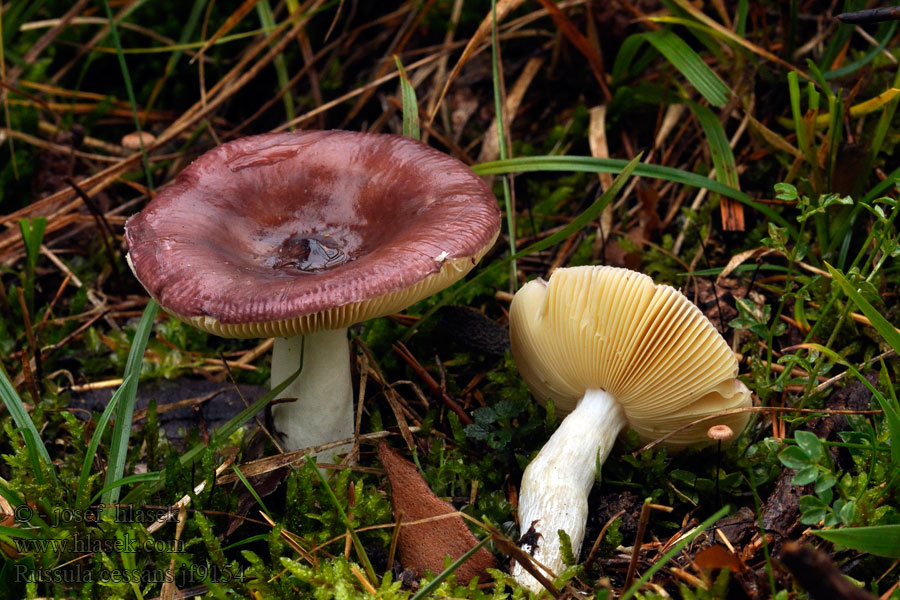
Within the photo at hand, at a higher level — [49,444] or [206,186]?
[206,186]

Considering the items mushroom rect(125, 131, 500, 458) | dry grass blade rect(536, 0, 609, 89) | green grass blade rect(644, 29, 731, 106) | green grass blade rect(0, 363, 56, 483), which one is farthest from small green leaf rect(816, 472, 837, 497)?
dry grass blade rect(536, 0, 609, 89)

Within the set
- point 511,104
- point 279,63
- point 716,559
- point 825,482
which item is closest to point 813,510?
point 825,482

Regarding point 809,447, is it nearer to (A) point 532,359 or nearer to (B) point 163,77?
(A) point 532,359

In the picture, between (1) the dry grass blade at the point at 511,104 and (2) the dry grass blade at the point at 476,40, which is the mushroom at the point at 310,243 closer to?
(2) the dry grass blade at the point at 476,40

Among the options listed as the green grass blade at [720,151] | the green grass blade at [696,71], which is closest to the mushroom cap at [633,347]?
the green grass blade at [720,151]

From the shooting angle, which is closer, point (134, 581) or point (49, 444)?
point (134, 581)

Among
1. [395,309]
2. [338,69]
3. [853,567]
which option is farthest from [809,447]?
[338,69]

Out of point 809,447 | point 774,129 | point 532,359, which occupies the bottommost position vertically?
point 532,359

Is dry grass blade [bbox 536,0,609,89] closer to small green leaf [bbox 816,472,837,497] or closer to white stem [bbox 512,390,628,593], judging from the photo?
white stem [bbox 512,390,628,593]
